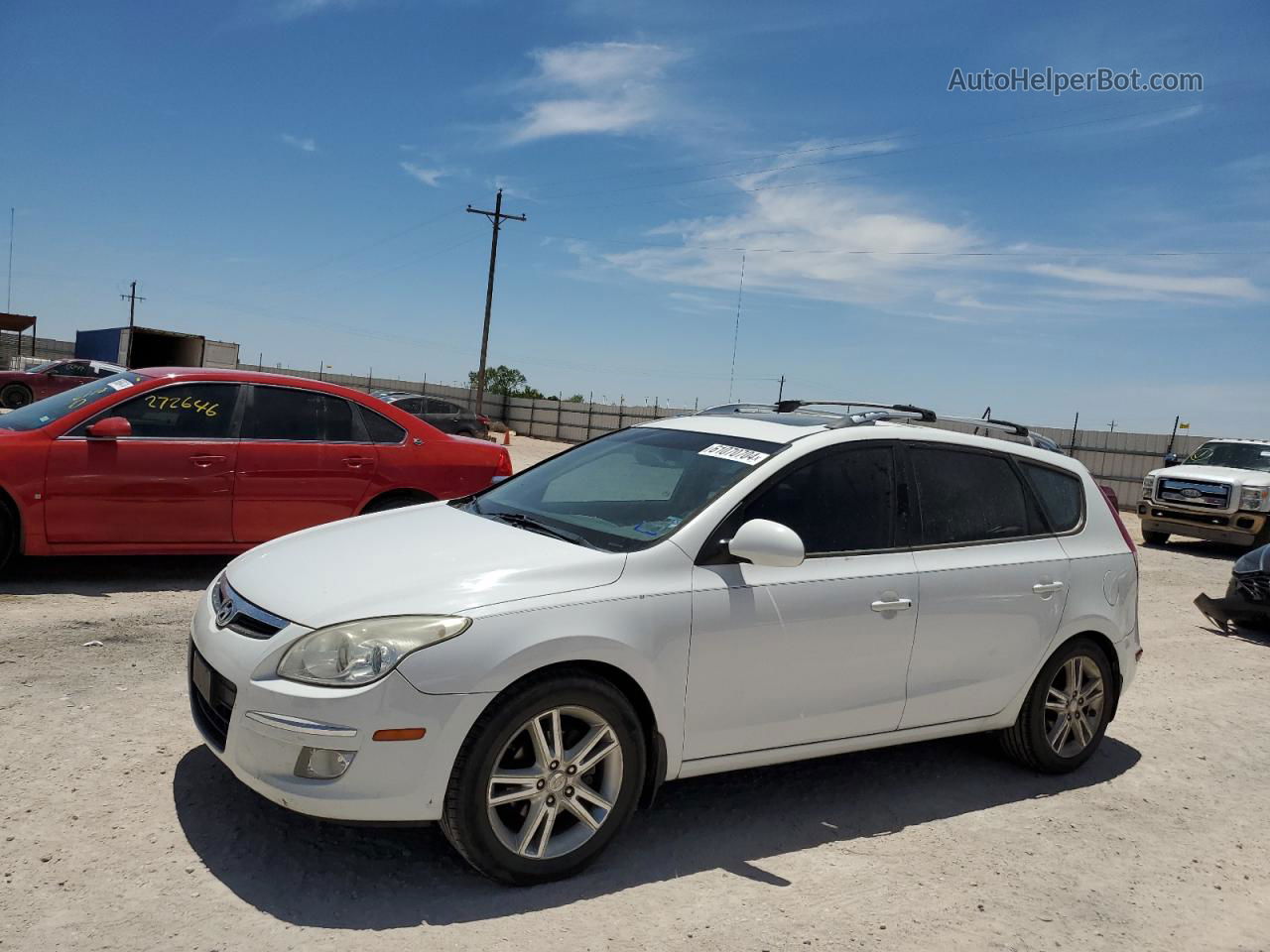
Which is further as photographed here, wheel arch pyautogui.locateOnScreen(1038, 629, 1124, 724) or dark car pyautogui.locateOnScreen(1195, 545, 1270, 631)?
dark car pyautogui.locateOnScreen(1195, 545, 1270, 631)

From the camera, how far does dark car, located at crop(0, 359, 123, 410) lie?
27.4 m

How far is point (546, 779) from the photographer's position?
335cm

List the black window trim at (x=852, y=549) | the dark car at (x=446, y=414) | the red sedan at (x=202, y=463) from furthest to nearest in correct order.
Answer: the dark car at (x=446, y=414)
the red sedan at (x=202, y=463)
the black window trim at (x=852, y=549)

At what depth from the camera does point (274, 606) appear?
11.2 ft

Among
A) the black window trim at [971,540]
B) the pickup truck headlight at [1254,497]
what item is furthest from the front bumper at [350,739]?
the pickup truck headlight at [1254,497]

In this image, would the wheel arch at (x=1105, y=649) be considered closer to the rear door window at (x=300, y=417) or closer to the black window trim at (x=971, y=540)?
the black window trim at (x=971, y=540)

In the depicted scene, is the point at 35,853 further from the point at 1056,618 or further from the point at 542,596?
the point at 1056,618

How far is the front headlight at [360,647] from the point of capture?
3.13 metres

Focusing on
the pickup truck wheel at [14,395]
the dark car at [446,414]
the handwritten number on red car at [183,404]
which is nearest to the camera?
the handwritten number on red car at [183,404]

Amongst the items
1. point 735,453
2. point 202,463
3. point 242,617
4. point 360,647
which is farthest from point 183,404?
point 360,647

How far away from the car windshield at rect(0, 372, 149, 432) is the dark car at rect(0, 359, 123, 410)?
71.3 feet

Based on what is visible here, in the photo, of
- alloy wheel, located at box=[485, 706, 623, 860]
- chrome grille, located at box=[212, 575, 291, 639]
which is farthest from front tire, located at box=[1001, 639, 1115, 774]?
chrome grille, located at box=[212, 575, 291, 639]

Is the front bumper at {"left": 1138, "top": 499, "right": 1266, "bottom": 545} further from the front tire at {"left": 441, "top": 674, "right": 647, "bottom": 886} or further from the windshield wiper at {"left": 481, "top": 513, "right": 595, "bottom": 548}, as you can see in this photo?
the front tire at {"left": 441, "top": 674, "right": 647, "bottom": 886}

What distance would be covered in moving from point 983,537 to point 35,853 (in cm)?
389
